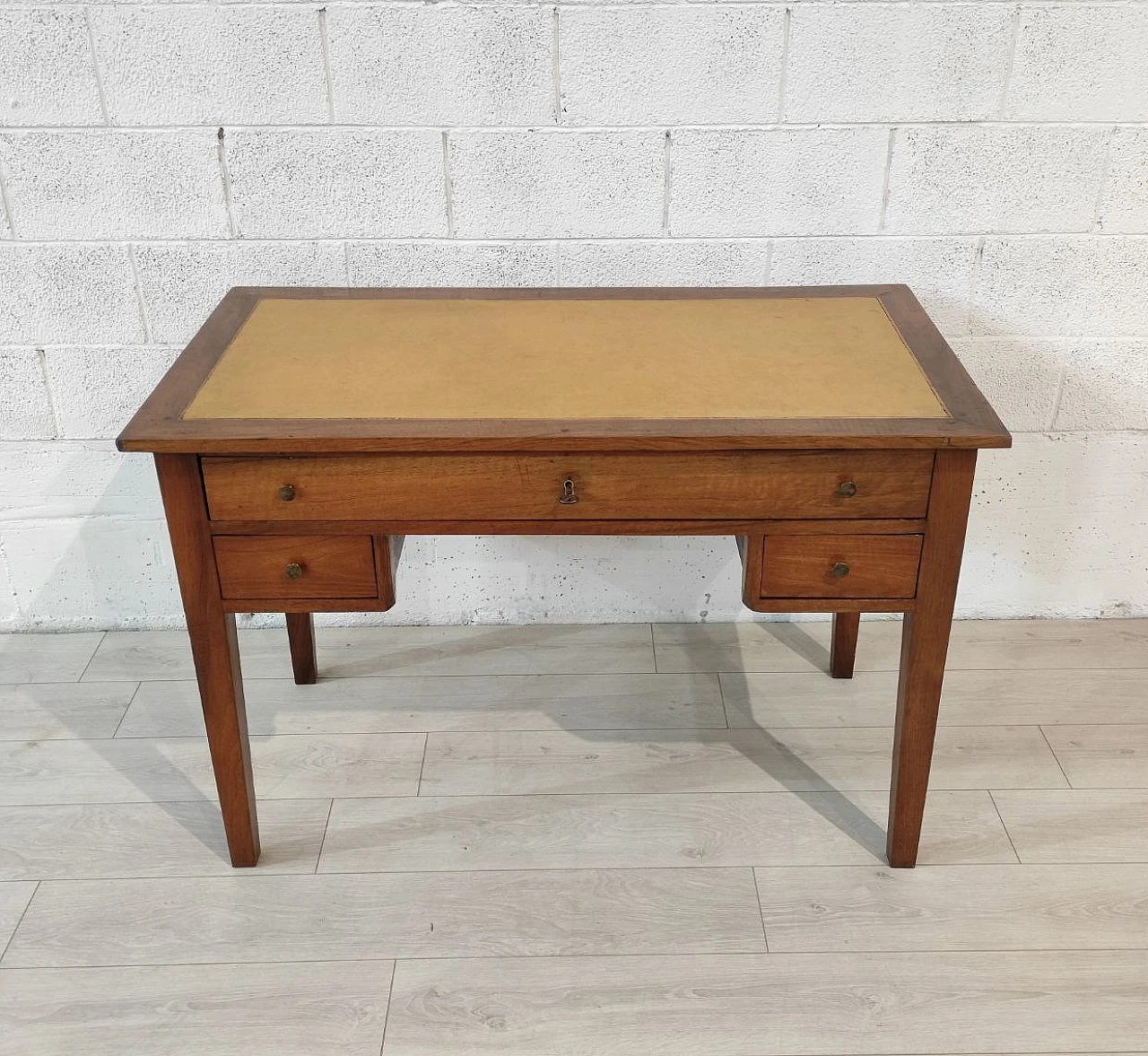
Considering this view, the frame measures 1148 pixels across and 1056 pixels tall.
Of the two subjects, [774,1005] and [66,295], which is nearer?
[774,1005]

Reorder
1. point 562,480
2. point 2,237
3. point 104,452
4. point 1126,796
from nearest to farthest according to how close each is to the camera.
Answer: point 562,480 → point 1126,796 → point 2,237 → point 104,452

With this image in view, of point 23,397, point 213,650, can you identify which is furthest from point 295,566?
point 23,397

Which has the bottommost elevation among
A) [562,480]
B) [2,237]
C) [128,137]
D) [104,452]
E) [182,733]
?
[182,733]

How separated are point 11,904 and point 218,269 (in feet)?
3.86

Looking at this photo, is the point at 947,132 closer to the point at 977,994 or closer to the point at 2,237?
the point at 977,994

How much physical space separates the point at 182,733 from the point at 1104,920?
165 cm

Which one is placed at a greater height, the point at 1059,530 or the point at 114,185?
the point at 114,185

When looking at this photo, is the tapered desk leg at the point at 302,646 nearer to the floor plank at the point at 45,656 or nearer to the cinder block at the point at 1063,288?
the floor plank at the point at 45,656

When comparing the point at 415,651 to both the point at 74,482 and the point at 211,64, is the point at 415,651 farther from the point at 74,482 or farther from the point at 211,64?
the point at 211,64

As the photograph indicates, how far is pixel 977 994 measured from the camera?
1.68 meters

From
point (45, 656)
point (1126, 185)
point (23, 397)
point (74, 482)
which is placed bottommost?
point (45, 656)

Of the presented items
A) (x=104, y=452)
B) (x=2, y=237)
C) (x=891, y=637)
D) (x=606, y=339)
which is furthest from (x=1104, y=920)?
(x=2, y=237)

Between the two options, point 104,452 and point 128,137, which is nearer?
point 128,137

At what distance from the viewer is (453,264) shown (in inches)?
87.9
